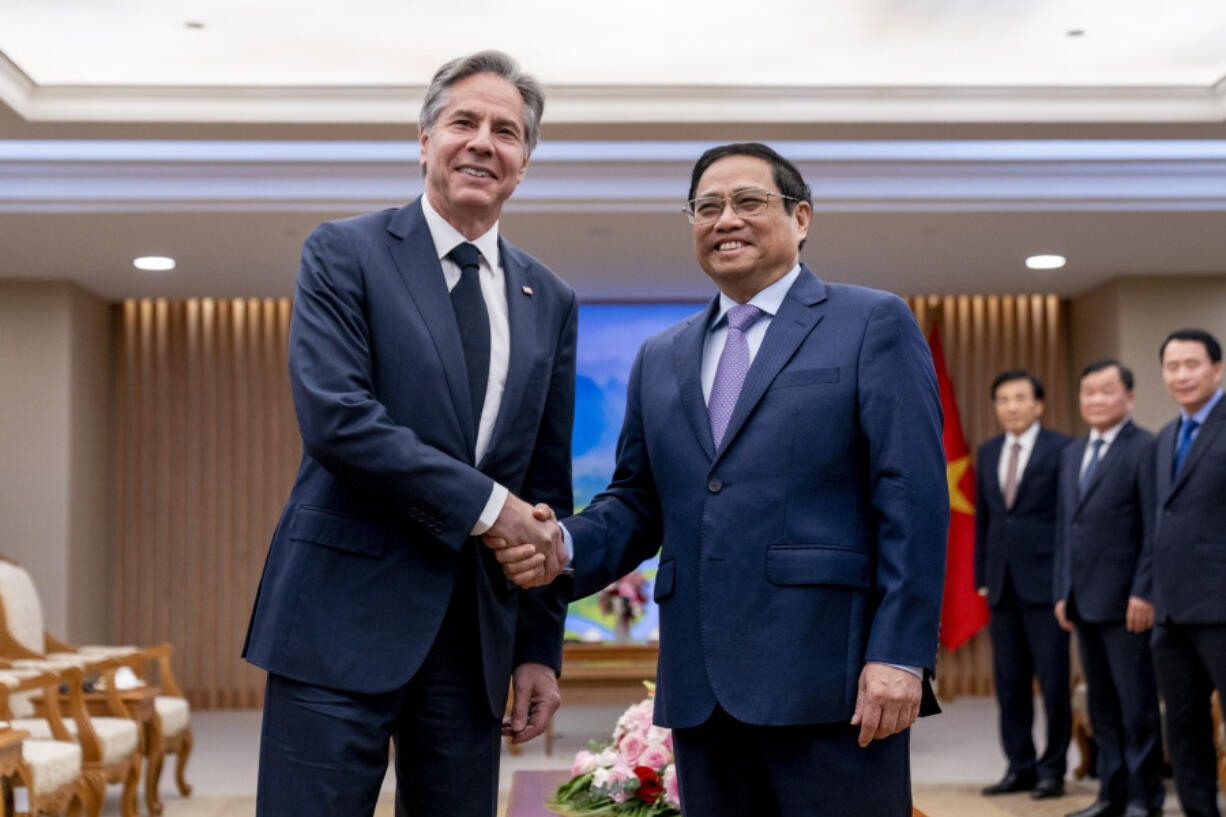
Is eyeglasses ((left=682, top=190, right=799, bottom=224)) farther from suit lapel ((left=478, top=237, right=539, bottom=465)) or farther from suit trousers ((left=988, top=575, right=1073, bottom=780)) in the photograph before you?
suit trousers ((left=988, top=575, right=1073, bottom=780))

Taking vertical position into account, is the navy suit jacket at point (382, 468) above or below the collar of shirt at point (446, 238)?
below

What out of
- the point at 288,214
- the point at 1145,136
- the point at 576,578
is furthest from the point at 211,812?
the point at 1145,136

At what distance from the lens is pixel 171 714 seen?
5816mm

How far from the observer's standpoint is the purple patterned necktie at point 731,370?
6.96 feet

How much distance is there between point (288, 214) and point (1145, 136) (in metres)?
4.12

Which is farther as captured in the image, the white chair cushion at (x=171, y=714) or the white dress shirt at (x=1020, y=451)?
the white dress shirt at (x=1020, y=451)

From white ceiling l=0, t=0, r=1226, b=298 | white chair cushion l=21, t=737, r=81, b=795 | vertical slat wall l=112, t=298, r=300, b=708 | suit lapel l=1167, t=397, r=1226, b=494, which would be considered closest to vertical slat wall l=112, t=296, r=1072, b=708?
vertical slat wall l=112, t=298, r=300, b=708

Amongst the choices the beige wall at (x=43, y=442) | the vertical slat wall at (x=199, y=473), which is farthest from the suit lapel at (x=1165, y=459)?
the beige wall at (x=43, y=442)

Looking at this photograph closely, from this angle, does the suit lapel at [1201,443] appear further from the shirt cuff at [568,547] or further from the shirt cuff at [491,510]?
the shirt cuff at [491,510]

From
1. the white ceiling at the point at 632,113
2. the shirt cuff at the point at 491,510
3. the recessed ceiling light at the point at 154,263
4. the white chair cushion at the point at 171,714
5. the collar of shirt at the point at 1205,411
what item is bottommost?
the white chair cushion at the point at 171,714

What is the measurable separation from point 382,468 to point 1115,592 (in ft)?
13.4

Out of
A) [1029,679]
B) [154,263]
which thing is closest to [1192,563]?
[1029,679]

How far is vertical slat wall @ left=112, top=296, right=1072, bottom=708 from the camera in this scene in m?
8.78

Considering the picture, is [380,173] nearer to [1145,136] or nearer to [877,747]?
[1145,136]
